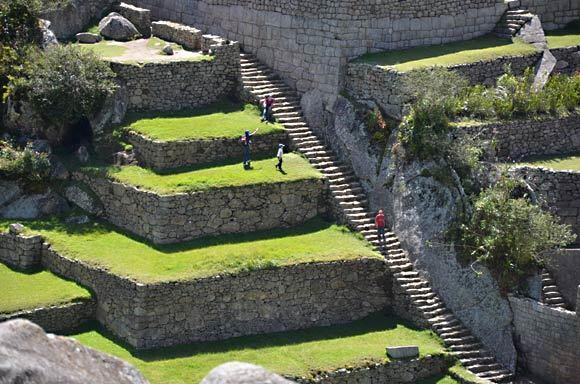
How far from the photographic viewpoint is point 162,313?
35.6 metres

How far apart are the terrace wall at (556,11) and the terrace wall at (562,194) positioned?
32.7 ft

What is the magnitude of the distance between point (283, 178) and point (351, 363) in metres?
6.57

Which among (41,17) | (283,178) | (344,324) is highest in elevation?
(41,17)

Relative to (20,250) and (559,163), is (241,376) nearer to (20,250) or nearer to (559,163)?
(20,250)

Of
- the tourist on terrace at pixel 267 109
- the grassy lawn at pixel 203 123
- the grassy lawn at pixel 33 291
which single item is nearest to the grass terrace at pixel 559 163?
the grassy lawn at pixel 203 123

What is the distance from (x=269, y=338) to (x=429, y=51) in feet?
37.5

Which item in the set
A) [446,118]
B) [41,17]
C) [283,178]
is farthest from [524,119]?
[41,17]

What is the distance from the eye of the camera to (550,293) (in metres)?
37.0

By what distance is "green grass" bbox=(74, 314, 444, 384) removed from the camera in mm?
34250

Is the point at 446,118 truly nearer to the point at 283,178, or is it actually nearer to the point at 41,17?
the point at 283,178

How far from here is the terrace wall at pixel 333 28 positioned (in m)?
41.8

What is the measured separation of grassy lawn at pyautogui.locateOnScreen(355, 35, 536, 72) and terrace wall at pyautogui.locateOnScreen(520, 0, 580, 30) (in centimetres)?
308

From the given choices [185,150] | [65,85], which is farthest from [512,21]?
[65,85]

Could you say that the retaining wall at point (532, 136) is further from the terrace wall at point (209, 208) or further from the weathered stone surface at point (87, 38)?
the weathered stone surface at point (87, 38)
